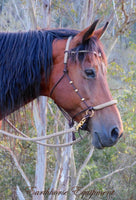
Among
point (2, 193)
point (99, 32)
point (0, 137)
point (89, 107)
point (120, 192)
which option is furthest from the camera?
point (120, 192)

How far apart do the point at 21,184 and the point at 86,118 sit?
6.65 metres

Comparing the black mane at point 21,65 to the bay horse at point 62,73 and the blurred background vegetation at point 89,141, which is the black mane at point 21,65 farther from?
the blurred background vegetation at point 89,141

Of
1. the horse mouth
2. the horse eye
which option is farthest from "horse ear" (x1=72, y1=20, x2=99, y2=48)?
the horse mouth

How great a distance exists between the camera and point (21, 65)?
2.21 m

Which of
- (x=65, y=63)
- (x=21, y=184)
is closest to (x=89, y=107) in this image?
(x=65, y=63)

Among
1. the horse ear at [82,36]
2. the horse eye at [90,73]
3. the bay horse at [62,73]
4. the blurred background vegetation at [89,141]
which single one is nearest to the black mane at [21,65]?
the bay horse at [62,73]

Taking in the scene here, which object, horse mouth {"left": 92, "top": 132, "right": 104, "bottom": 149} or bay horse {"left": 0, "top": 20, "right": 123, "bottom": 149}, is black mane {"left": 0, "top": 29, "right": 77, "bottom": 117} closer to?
bay horse {"left": 0, "top": 20, "right": 123, "bottom": 149}

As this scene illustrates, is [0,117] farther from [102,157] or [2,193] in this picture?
[102,157]

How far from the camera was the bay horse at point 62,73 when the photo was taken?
212cm

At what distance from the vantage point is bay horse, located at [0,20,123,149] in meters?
2.12

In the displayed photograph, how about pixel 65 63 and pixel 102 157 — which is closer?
pixel 65 63

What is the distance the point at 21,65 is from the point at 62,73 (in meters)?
0.38

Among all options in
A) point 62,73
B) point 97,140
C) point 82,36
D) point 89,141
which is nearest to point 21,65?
point 62,73

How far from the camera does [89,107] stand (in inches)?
83.3
